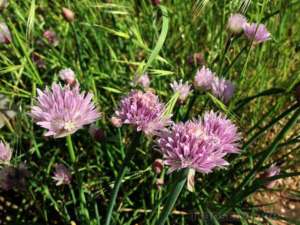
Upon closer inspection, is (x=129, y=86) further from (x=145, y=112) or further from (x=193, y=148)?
(x=193, y=148)

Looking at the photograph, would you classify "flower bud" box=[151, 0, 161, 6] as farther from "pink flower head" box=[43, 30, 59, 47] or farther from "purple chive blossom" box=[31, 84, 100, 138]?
"purple chive blossom" box=[31, 84, 100, 138]

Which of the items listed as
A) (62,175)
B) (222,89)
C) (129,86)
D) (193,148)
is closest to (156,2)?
(129,86)

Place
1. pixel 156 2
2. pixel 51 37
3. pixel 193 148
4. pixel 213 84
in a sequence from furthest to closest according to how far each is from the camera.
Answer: pixel 51 37
pixel 156 2
pixel 213 84
pixel 193 148

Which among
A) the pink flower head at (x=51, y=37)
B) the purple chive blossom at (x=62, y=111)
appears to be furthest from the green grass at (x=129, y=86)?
the purple chive blossom at (x=62, y=111)

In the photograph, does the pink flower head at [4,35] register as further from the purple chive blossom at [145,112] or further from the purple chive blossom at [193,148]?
the purple chive blossom at [193,148]

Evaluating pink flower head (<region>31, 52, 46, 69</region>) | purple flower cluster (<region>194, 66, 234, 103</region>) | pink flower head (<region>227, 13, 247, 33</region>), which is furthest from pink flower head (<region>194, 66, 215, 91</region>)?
pink flower head (<region>31, 52, 46, 69</region>)

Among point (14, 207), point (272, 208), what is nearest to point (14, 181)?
point (14, 207)

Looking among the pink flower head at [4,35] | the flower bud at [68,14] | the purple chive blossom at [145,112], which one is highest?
the flower bud at [68,14]
